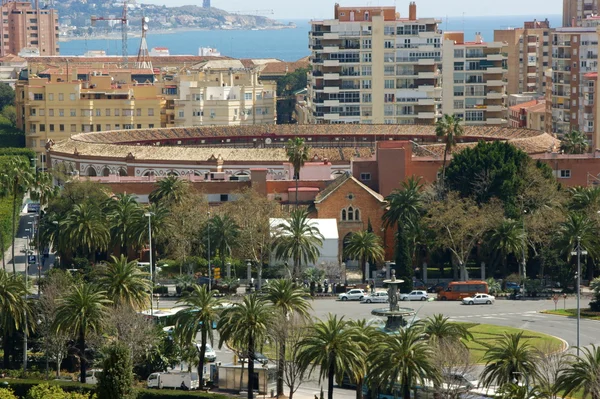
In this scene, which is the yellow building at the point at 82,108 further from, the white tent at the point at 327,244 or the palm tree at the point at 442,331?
the palm tree at the point at 442,331

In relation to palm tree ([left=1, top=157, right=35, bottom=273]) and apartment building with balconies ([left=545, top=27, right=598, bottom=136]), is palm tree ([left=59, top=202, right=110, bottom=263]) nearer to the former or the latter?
palm tree ([left=1, top=157, right=35, bottom=273])

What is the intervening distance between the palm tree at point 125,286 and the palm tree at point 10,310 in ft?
11.8

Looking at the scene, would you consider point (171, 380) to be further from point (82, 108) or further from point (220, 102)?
point (220, 102)

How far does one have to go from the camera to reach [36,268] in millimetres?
95500

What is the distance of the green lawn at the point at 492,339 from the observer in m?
70.1

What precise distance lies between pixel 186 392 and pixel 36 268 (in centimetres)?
3406

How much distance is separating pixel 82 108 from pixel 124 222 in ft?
235

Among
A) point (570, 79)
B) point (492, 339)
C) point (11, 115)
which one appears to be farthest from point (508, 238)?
point (11, 115)

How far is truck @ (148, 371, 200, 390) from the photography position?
66.9 meters

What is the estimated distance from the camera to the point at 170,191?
98.8 meters

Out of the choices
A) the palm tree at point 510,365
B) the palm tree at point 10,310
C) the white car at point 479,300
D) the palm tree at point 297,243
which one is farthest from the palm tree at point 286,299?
the palm tree at point 297,243

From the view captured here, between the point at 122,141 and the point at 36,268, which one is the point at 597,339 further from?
the point at 122,141

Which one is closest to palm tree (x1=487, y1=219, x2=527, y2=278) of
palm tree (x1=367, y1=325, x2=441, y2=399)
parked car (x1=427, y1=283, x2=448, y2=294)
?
parked car (x1=427, y1=283, x2=448, y2=294)

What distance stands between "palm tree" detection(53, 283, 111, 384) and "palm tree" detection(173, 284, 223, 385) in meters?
3.38
